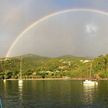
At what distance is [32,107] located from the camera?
79500 millimetres

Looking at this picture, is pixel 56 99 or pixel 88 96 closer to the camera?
pixel 56 99

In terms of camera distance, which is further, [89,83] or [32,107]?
[89,83]

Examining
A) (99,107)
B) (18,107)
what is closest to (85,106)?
(99,107)

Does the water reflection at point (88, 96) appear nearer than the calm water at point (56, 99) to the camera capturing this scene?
No

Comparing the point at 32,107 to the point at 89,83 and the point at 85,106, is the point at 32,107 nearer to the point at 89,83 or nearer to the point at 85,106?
the point at 85,106

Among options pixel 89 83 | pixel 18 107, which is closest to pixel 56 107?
pixel 18 107

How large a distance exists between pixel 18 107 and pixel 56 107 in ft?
30.4

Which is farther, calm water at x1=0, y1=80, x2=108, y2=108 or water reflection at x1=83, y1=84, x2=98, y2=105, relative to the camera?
water reflection at x1=83, y1=84, x2=98, y2=105

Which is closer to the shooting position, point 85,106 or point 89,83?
point 85,106

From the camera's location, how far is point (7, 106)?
81250 mm

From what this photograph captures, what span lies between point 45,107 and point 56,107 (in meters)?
2.76

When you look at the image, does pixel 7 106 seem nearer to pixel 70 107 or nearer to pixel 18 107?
pixel 18 107

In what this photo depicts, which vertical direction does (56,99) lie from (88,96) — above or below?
above

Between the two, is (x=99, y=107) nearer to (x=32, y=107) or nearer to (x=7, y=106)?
(x=32, y=107)
